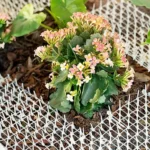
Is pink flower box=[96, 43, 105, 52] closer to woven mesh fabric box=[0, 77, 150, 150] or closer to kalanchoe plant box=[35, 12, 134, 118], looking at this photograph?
kalanchoe plant box=[35, 12, 134, 118]

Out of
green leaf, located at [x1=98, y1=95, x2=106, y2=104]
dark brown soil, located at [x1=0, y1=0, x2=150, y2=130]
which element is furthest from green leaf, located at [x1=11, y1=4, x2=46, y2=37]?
green leaf, located at [x1=98, y1=95, x2=106, y2=104]

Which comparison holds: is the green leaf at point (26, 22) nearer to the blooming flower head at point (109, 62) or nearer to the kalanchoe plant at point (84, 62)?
the kalanchoe plant at point (84, 62)

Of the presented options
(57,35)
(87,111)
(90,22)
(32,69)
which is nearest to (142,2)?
(90,22)

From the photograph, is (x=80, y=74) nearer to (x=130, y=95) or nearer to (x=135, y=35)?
(x=130, y=95)

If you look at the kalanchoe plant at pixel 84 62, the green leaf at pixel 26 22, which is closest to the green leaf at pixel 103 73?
the kalanchoe plant at pixel 84 62

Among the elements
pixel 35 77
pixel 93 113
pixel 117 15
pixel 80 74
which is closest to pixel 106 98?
pixel 93 113

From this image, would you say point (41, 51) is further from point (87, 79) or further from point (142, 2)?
point (142, 2)

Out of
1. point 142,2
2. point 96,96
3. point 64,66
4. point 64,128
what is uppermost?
point 142,2
